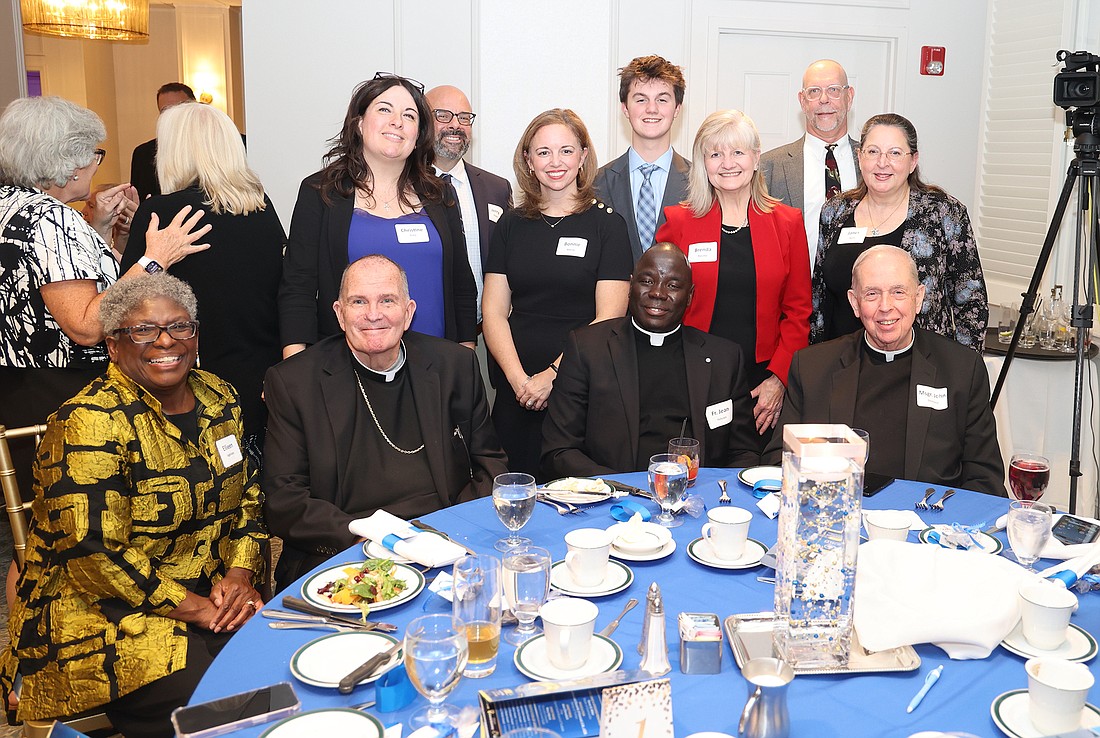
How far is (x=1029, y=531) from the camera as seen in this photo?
1.86 meters

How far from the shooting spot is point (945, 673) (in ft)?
4.98

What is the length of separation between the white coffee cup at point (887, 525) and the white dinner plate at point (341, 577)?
0.97 meters

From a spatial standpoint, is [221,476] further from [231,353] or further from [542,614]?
[542,614]

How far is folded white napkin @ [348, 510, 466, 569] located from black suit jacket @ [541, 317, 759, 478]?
107 cm

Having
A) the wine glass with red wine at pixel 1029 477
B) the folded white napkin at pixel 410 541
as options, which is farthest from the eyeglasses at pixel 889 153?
the folded white napkin at pixel 410 541

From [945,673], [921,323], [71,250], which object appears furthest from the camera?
[921,323]

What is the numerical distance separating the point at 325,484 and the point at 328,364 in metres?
0.37

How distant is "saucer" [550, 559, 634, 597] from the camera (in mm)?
1796

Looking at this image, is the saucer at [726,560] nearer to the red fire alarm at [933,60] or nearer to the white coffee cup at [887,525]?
the white coffee cup at [887,525]

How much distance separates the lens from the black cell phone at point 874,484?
94.1 inches

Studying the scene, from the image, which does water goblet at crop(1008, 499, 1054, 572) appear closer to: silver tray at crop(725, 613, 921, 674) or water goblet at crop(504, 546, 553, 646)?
silver tray at crop(725, 613, 921, 674)

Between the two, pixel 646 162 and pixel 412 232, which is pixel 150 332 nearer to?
pixel 412 232

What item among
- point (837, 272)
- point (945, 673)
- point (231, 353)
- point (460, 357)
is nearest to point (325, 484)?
point (460, 357)

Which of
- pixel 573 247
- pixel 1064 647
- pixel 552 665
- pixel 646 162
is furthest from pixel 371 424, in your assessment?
pixel 646 162
